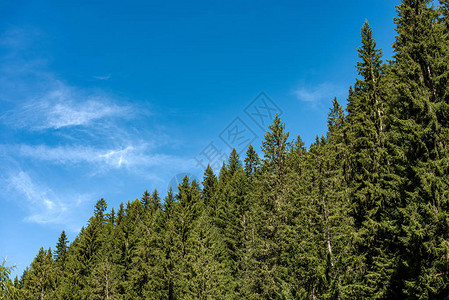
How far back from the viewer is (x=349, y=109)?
29.0 m

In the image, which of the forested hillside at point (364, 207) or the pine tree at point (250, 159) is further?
the pine tree at point (250, 159)

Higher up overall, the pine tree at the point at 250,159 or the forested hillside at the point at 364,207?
the pine tree at the point at 250,159

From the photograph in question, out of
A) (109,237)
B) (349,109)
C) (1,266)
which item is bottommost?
(1,266)

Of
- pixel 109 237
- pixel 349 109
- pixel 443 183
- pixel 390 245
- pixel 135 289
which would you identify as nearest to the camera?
pixel 443 183

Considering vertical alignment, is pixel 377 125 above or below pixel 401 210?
above

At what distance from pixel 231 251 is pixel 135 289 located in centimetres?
1229

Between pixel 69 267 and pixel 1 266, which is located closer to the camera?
pixel 1 266

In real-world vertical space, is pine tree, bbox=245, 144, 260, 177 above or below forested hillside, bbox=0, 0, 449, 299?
above

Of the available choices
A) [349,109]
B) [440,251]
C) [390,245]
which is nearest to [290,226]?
[390,245]

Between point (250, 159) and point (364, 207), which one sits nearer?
point (364, 207)

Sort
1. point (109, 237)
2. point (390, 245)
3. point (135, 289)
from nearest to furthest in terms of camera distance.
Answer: point (390, 245) < point (135, 289) < point (109, 237)

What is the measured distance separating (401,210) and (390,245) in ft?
14.0

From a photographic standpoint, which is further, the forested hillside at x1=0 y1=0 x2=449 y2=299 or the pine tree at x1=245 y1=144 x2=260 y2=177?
the pine tree at x1=245 y1=144 x2=260 y2=177

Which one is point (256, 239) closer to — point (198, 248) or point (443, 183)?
point (198, 248)
